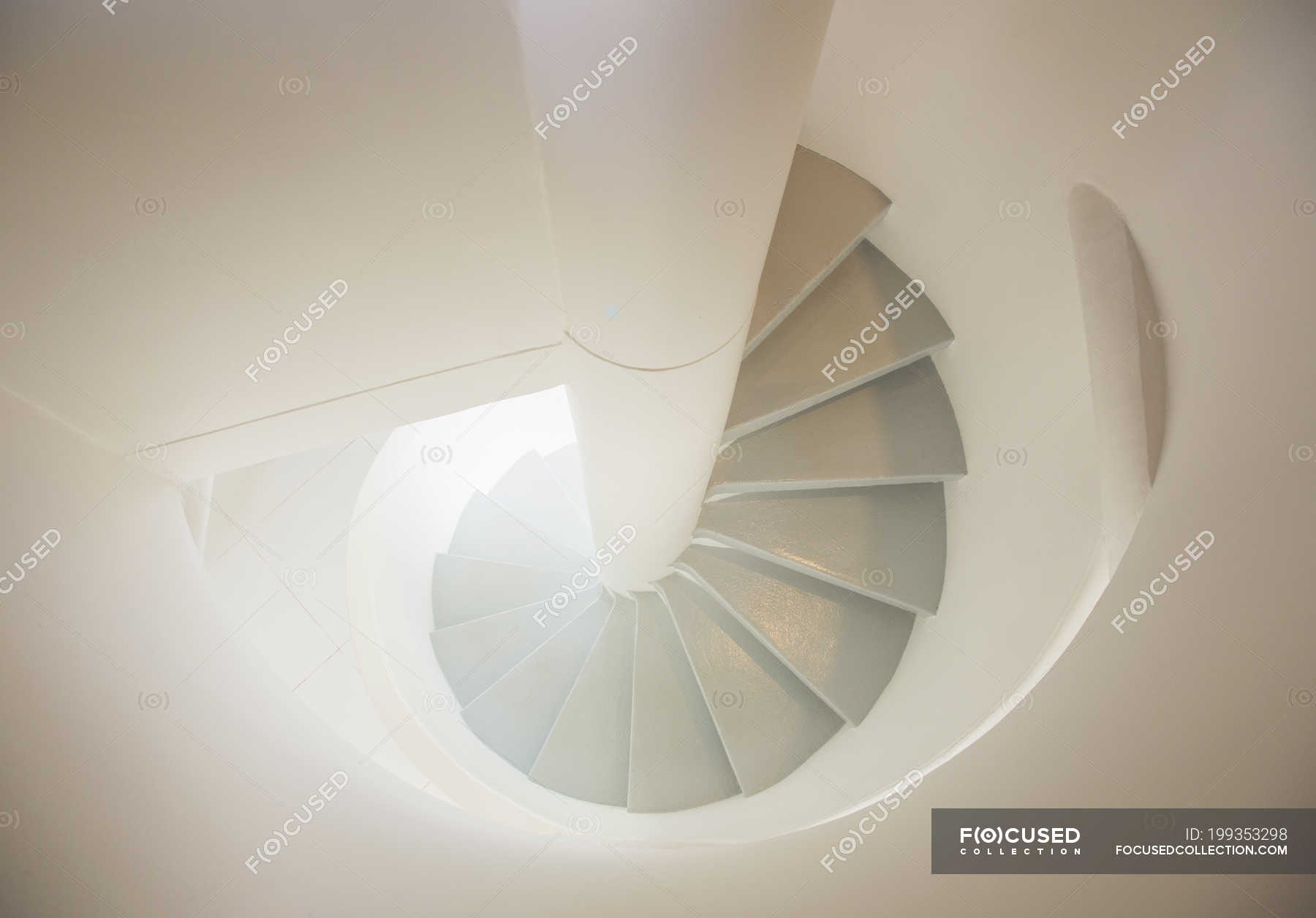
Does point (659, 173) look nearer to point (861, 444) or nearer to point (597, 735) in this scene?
point (861, 444)

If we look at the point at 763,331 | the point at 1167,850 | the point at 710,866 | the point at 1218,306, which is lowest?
the point at 1167,850

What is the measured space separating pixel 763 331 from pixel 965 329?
96 centimetres

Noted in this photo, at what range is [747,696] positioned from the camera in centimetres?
404


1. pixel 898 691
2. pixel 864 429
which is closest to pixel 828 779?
pixel 898 691

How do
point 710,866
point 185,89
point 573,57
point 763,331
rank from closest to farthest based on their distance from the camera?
1. point 185,89
2. point 573,57
3. point 710,866
4. point 763,331

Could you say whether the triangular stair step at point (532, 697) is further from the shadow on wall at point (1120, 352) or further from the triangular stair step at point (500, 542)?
the shadow on wall at point (1120, 352)

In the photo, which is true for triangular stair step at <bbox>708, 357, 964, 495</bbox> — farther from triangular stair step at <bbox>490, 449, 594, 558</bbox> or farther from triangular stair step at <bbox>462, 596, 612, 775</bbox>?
triangular stair step at <bbox>490, 449, 594, 558</bbox>

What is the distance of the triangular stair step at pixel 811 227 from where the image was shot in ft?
12.4

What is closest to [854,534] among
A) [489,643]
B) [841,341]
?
→ [841,341]

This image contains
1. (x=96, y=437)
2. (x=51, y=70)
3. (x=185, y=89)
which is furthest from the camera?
(x=96, y=437)

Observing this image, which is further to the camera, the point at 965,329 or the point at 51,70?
the point at 965,329

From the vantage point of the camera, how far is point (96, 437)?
1.81 metres

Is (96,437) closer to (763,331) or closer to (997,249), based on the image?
(763,331)

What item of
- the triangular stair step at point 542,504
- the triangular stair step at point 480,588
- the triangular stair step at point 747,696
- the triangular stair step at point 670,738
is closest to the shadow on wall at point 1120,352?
the triangular stair step at point 747,696
